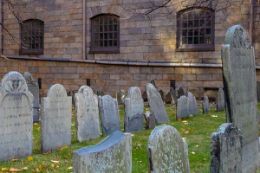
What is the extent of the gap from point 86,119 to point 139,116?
1625 millimetres

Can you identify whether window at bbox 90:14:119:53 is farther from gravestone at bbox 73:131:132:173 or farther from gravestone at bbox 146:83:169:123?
gravestone at bbox 73:131:132:173

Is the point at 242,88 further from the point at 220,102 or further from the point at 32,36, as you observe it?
the point at 32,36

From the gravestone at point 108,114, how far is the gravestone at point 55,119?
1.27 meters

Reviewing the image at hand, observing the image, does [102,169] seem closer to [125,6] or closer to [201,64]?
A: [201,64]

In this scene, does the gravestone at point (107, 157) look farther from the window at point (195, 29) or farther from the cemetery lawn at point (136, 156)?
the window at point (195, 29)

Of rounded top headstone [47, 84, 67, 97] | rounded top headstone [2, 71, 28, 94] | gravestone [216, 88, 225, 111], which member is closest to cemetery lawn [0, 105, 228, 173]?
rounded top headstone [47, 84, 67, 97]

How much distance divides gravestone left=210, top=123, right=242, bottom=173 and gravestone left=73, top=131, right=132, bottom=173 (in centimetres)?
97

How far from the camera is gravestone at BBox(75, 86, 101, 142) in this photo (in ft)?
31.0

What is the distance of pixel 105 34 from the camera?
21.2m

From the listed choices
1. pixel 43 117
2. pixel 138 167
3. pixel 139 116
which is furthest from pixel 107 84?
pixel 138 167

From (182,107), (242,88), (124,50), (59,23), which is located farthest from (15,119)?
(59,23)

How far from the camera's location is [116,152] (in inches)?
163

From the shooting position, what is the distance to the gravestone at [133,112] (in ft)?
34.8

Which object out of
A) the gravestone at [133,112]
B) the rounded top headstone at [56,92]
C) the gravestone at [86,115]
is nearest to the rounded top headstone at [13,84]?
the rounded top headstone at [56,92]
